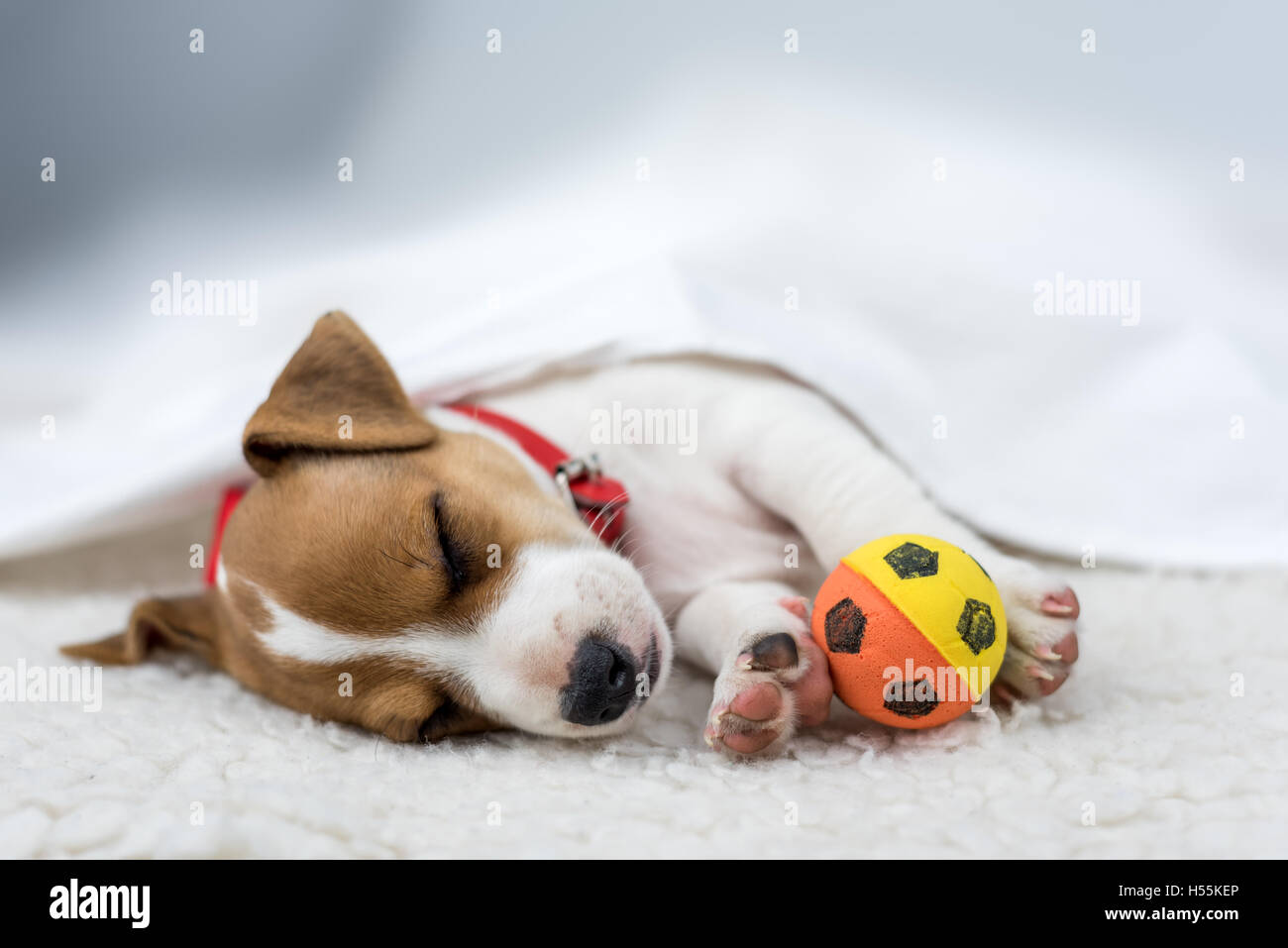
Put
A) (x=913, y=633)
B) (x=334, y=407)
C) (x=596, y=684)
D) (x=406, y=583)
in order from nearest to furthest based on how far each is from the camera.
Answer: (x=913, y=633)
(x=596, y=684)
(x=406, y=583)
(x=334, y=407)

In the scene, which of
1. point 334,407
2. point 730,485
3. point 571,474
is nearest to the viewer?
point 334,407

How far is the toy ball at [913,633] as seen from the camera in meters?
1.47

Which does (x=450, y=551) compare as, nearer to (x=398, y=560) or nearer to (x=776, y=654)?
(x=398, y=560)

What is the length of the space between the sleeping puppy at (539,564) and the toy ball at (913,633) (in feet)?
0.26

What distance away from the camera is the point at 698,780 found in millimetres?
1532

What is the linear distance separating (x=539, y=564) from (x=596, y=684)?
0.25 metres

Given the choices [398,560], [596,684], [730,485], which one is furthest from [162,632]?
[730,485]

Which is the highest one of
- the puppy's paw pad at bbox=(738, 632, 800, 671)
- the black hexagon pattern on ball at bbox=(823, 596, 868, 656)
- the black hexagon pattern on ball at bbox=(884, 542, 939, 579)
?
the black hexagon pattern on ball at bbox=(884, 542, 939, 579)

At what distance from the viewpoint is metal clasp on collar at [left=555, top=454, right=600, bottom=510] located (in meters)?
2.12

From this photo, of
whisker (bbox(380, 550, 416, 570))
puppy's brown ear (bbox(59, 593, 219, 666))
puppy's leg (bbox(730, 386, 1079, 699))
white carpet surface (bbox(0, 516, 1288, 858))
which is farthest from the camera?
puppy's brown ear (bbox(59, 593, 219, 666))

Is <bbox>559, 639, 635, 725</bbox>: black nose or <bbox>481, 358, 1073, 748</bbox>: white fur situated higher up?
<bbox>481, 358, 1073, 748</bbox>: white fur

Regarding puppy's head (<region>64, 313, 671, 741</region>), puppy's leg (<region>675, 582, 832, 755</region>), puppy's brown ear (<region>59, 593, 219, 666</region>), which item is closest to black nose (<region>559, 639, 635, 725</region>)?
puppy's head (<region>64, 313, 671, 741</region>)

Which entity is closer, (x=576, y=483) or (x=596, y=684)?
(x=596, y=684)

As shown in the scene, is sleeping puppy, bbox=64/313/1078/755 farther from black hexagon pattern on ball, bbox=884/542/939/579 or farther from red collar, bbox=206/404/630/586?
black hexagon pattern on ball, bbox=884/542/939/579
